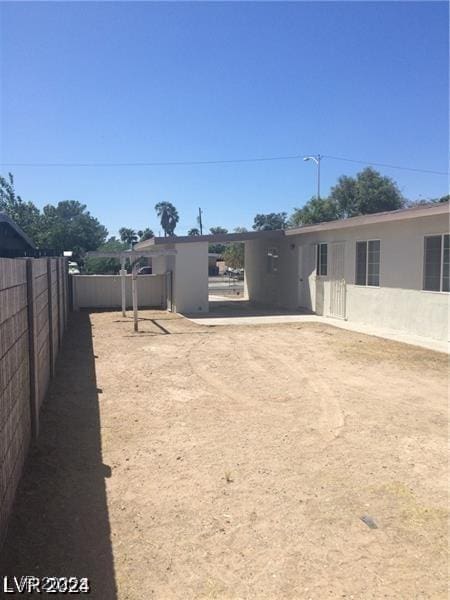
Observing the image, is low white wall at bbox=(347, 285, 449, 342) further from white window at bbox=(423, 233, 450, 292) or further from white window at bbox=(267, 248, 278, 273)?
white window at bbox=(267, 248, 278, 273)

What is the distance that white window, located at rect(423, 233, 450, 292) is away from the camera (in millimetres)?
11258

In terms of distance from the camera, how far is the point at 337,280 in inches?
619

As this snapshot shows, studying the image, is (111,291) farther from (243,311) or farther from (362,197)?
(362,197)

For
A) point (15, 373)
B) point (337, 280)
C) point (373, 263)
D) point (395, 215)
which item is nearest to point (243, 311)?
point (337, 280)

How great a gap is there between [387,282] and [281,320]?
3.46 meters

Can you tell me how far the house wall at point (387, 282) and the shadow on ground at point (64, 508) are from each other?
8540 millimetres

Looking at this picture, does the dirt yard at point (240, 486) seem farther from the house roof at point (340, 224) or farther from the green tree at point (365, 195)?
the green tree at point (365, 195)

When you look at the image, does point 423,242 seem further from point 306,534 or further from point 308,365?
point 306,534

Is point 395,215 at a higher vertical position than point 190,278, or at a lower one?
higher

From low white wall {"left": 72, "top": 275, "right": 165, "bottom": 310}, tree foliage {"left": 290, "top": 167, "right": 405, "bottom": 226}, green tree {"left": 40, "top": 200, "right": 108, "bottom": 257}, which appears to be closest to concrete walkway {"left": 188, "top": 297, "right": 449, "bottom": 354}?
low white wall {"left": 72, "top": 275, "right": 165, "bottom": 310}

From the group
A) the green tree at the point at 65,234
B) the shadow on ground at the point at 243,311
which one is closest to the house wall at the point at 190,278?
the shadow on ground at the point at 243,311

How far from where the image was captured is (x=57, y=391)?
6.96 metres

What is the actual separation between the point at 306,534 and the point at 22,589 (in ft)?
5.79

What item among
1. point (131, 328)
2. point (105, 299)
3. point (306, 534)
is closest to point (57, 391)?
point (306, 534)
